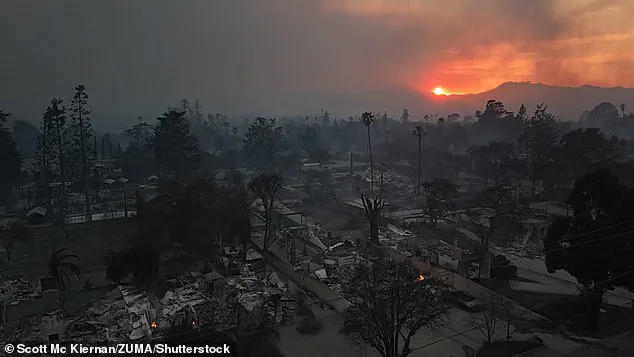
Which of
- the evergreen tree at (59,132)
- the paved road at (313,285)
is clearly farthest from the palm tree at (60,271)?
the evergreen tree at (59,132)

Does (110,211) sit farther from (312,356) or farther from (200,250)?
(312,356)

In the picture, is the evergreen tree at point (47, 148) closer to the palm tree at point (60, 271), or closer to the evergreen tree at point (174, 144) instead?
the evergreen tree at point (174, 144)

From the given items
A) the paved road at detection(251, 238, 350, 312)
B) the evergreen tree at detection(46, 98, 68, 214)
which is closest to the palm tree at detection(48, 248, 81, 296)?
the paved road at detection(251, 238, 350, 312)

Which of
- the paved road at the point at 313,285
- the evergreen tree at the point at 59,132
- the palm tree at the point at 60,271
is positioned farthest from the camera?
the evergreen tree at the point at 59,132

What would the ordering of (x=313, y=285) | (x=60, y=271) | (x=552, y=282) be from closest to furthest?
(x=313, y=285), (x=552, y=282), (x=60, y=271)

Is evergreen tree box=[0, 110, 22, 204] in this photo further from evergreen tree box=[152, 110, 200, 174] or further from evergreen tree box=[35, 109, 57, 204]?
evergreen tree box=[152, 110, 200, 174]

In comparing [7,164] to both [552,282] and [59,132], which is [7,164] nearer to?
[59,132]

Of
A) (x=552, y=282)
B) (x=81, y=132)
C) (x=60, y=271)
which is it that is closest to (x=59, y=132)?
(x=81, y=132)

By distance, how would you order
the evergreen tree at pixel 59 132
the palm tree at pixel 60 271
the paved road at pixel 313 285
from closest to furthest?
the paved road at pixel 313 285 < the palm tree at pixel 60 271 < the evergreen tree at pixel 59 132

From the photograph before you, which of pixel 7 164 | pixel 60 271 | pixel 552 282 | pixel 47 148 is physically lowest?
pixel 552 282

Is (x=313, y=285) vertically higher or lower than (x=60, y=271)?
lower

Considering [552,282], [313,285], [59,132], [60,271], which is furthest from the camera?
[59,132]
